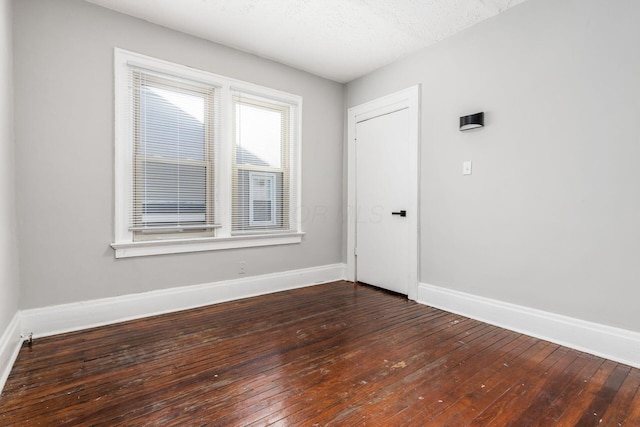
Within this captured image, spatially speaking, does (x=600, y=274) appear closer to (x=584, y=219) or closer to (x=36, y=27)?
(x=584, y=219)

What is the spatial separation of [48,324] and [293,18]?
322cm

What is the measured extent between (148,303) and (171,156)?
1380mm

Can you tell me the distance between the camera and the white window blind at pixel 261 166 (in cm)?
343

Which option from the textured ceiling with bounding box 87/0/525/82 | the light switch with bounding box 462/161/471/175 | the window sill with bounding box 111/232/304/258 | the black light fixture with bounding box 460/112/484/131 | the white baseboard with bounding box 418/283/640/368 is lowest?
the white baseboard with bounding box 418/283/640/368

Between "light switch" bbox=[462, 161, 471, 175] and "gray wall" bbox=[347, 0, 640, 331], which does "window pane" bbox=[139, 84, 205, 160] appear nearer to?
"gray wall" bbox=[347, 0, 640, 331]

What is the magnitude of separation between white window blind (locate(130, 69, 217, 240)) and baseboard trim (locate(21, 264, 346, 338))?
1.84 feet

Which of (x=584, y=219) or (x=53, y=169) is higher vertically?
(x=53, y=169)

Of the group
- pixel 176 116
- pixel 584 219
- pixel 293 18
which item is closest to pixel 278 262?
pixel 176 116

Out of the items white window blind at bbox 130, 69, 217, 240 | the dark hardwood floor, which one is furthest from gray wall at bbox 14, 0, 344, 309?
the dark hardwood floor

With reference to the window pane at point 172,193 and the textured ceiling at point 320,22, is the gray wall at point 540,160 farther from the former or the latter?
the window pane at point 172,193

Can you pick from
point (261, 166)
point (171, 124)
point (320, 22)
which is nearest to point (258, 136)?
point (261, 166)

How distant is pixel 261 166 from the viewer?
3.61 metres

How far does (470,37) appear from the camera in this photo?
2.89 metres

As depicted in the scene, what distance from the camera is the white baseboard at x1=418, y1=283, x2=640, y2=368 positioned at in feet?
6.80
